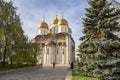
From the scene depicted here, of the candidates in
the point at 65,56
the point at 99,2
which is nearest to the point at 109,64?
the point at 99,2

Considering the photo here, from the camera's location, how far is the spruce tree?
1028 centimetres

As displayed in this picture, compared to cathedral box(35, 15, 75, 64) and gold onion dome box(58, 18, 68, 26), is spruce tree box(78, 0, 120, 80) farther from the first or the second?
gold onion dome box(58, 18, 68, 26)

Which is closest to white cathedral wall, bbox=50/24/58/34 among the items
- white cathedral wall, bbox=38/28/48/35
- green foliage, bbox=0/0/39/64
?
white cathedral wall, bbox=38/28/48/35

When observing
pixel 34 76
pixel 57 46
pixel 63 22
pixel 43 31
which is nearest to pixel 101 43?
pixel 34 76

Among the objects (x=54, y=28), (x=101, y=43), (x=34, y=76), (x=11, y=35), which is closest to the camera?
(x=101, y=43)

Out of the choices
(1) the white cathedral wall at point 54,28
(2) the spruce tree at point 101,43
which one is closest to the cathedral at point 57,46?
(1) the white cathedral wall at point 54,28

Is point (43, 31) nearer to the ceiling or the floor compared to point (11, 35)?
nearer to the ceiling

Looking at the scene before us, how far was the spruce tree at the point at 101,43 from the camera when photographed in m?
10.3

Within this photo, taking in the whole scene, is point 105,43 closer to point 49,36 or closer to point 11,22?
point 11,22

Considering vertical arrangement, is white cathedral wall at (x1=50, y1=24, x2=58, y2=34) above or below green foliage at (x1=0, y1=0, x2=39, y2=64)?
above

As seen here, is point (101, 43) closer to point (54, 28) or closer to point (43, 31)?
point (43, 31)

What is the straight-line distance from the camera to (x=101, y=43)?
1032 centimetres

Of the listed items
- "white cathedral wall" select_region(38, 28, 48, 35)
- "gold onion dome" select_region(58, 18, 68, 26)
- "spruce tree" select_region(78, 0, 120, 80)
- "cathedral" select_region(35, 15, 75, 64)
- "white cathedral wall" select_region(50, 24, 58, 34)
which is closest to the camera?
"spruce tree" select_region(78, 0, 120, 80)

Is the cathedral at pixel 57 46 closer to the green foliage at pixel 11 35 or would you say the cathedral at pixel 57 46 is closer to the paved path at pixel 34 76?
the green foliage at pixel 11 35
